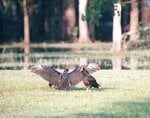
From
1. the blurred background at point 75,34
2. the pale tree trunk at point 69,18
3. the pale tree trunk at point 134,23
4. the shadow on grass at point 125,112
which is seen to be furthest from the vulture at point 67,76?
the pale tree trunk at point 69,18

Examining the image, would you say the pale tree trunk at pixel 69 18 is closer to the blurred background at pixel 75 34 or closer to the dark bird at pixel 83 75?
the blurred background at pixel 75 34

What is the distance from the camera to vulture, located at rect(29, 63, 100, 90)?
15852 millimetres

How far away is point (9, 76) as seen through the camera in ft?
66.9

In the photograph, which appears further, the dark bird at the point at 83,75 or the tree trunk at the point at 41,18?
the tree trunk at the point at 41,18

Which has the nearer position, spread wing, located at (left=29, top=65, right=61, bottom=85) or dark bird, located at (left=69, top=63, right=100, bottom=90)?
dark bird, located at (left=69, top=63, right=100, bottom=90)

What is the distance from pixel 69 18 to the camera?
171 feet

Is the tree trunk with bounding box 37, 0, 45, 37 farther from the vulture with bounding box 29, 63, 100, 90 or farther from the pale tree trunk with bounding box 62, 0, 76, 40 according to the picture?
the vulture with bounding box 29, 63, 100, 90

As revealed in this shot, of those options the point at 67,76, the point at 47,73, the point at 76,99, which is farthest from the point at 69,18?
the point at 76,99

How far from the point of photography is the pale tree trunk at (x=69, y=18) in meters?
51.6

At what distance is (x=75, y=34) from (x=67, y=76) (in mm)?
34017

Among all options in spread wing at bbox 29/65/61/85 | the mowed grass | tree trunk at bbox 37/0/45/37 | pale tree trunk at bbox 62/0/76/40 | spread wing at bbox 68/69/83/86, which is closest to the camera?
the mowed grass

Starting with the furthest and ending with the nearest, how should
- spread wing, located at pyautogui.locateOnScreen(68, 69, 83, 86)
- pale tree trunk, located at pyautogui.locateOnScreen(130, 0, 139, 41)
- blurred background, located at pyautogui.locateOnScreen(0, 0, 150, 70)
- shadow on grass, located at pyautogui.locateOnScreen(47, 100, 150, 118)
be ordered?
1. pale tree trunk, located at pyautogui.locateOnScreen(130, 0, 139, 41)
2. blurred background, located at pyautogui.locateOnScreen(0, 0, 150, 70)
3. spread wing, located at pyautogui.locateOnScreen(68, 69, 83, 86)
4. shadow on grass, located at pyautogui.locateOnScreen(47, 100, 150, 118)

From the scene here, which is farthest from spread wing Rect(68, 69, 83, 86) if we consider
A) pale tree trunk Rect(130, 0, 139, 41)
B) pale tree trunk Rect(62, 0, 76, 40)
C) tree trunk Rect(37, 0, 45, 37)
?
tree trunk Rect(37, 0, 45, 37)

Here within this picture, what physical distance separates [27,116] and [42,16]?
44568 mm
